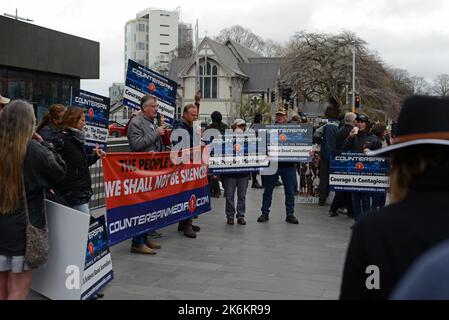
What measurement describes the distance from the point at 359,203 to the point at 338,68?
1912 inches

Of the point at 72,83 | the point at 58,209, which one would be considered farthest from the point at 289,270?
the point at 72,83

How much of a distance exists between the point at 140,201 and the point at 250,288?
2.17 metres

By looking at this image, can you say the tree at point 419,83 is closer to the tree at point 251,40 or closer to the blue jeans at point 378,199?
the tree at point 251,40

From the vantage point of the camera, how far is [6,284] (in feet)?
13.5

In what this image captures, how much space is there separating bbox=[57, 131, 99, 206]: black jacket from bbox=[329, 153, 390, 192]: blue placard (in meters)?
5.19

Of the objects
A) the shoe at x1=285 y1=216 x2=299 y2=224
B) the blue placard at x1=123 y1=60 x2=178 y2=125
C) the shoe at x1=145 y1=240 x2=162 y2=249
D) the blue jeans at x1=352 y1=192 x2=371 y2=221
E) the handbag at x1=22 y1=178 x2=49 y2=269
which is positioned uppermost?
the blue placard at x1=123 y1=60 x2=178 y2=125

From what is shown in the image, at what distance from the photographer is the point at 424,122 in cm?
166

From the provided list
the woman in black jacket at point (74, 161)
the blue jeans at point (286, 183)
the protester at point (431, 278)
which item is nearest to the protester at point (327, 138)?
the blue jeans at point (286, 183)

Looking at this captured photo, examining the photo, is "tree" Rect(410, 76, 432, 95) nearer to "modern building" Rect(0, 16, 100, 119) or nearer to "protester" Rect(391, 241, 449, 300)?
"modern building" Rect(0, 16, 100, 119)

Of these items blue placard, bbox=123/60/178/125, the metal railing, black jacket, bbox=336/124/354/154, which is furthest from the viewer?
black jacket, bbox=336/124/354/154

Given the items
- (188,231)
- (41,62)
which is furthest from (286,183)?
(41,62)

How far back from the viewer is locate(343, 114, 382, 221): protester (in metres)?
8.98

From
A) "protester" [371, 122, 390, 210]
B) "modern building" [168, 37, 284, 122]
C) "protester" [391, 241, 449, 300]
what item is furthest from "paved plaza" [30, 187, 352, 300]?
"modern building" [168, 37, 284, 122]

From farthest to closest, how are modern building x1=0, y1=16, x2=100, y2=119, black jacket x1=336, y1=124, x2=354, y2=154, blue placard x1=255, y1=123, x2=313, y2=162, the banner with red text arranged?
modern building x1=0, y1=16, x2=100, y2=119
blue placard x1=255, y1=123, x2=313, y2=162
black jacket x1=336, y1=124, x2=354, y2=154
the banner with red text
